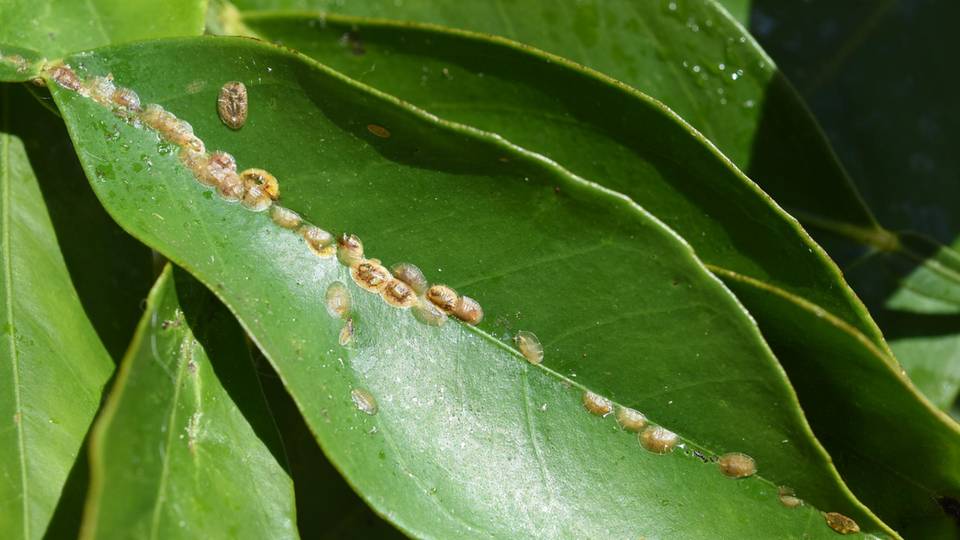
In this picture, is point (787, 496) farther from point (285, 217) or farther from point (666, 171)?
point (285, 217)

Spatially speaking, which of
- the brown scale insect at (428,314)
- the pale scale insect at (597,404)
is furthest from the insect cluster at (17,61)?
the pale scale insect at (597,404)

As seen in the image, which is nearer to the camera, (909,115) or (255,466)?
(255,466)

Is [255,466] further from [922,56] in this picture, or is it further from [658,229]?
[922,56]

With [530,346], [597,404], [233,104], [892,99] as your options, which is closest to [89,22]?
[233,104]

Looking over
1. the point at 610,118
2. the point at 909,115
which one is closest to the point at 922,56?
the point at 909,115

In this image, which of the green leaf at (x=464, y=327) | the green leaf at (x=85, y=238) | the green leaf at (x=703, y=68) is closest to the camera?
the green leaf at (x=464, y=327)

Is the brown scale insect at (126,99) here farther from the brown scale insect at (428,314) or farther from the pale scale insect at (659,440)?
the pale scale insect at (659,440)
